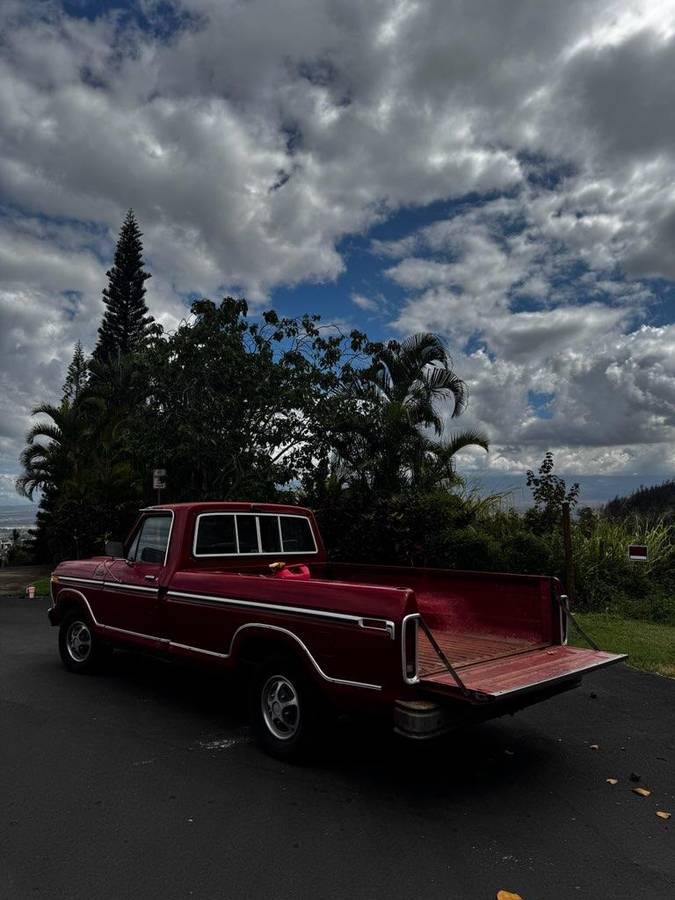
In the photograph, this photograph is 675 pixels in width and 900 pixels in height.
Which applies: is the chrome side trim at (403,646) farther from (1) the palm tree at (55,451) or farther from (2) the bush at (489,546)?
(1) the palm tree at (55,451)

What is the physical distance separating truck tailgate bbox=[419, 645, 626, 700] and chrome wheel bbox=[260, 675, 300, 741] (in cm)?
117

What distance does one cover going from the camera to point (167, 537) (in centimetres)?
590

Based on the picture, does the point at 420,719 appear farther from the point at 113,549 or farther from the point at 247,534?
the point at 113,549

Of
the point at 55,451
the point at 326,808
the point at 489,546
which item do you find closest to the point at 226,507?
the point at 326,808

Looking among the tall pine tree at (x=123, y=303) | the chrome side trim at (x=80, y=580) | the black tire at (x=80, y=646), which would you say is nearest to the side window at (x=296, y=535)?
the chrome side trim at (x=80, y=580)

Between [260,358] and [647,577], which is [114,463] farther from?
[647,577]

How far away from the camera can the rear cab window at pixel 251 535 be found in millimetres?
5867

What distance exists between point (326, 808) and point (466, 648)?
67.1 inches

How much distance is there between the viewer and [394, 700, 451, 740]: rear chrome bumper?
142 inches

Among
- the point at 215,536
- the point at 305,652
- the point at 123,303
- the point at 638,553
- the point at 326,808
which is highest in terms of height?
Answer: the point at 123,303

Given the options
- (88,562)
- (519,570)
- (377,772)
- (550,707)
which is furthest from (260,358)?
(377,772)

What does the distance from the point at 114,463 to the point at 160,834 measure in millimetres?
Result: 18004

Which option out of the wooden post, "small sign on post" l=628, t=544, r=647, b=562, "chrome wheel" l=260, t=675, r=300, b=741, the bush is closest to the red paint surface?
"chrome wheel" l=260, t=675, r=300, b=741

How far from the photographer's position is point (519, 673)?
4.23 m
